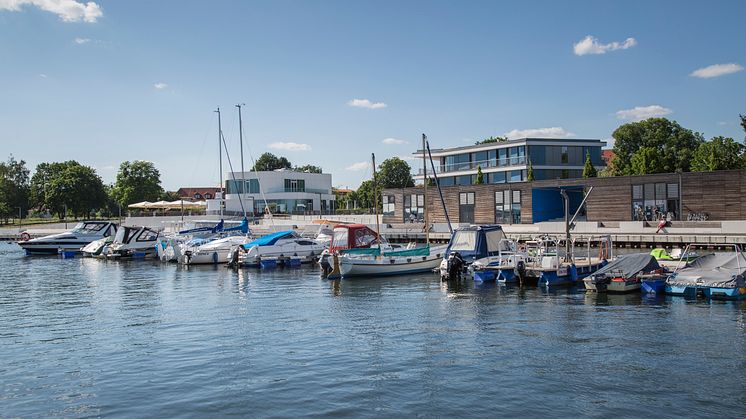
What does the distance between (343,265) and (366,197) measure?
9106 centimetres

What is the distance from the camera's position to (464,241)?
1535 inches

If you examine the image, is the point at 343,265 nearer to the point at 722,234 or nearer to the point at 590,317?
the point at 590,317

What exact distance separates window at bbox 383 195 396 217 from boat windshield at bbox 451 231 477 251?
41.1m

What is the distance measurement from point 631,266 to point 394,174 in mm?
97968

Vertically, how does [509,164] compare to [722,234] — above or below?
above

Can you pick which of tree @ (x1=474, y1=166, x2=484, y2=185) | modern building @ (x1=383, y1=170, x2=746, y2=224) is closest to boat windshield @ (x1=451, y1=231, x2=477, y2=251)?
modern building @ (x1=383, y1=170, x2=746, y2=224)

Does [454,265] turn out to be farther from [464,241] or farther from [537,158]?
[537,158]

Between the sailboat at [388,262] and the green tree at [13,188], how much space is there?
101 m

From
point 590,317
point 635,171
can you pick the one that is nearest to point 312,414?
point 590,317

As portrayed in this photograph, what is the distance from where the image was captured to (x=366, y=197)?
421 ft

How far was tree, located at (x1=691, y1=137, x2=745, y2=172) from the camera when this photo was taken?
2965 inches

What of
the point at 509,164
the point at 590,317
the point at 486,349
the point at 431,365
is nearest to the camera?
the point at 431,365

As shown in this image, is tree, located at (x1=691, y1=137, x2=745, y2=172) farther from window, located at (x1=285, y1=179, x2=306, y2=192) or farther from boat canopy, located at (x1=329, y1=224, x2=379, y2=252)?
window, located at (x1=285, y1=179, x2=306, y2=192)

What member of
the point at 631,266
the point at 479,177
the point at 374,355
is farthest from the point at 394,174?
the point at 374,355
